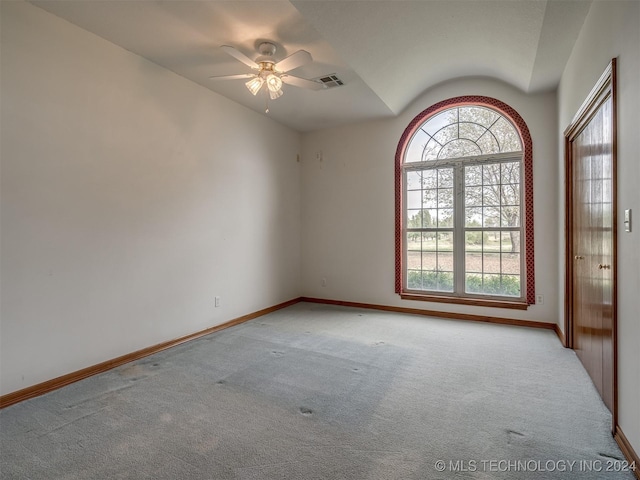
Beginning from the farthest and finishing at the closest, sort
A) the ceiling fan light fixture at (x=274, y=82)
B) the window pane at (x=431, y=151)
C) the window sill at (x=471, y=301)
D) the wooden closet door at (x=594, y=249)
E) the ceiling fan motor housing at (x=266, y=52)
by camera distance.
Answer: the window pane at (x=431, y=151) → the window sill at (x=471, y=301) → the ceiling fan light fixture at (x=274, y=82) → the ceiling fan motor housing at (x=266, y=52) → the wooden closet door at (x=594, y=249)

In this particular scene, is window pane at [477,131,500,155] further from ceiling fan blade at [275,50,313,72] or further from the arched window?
ceiling fan blade at [275,50,313,72]

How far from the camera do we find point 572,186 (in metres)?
3.25

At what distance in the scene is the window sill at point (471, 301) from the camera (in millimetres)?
4181

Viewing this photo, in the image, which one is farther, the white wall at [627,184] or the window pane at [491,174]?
the window pane at [491,174]

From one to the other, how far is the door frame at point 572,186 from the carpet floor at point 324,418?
12.1 inches

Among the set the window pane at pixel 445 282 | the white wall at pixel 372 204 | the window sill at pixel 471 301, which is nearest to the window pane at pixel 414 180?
the white wall at pixel 372 204

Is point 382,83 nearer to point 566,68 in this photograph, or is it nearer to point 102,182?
point 566,68

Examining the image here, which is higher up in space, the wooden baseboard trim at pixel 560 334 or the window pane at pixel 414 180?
the window pane at pixel 414 180

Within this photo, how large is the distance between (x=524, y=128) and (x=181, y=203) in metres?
4.20

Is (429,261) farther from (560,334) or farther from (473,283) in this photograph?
(560,334)

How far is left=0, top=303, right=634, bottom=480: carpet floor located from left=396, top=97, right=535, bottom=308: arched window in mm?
1197

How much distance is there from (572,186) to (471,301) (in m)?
1.83

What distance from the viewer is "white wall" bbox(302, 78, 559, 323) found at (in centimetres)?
405

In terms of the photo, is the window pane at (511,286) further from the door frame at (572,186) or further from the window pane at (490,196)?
the window pane at (490,196)
